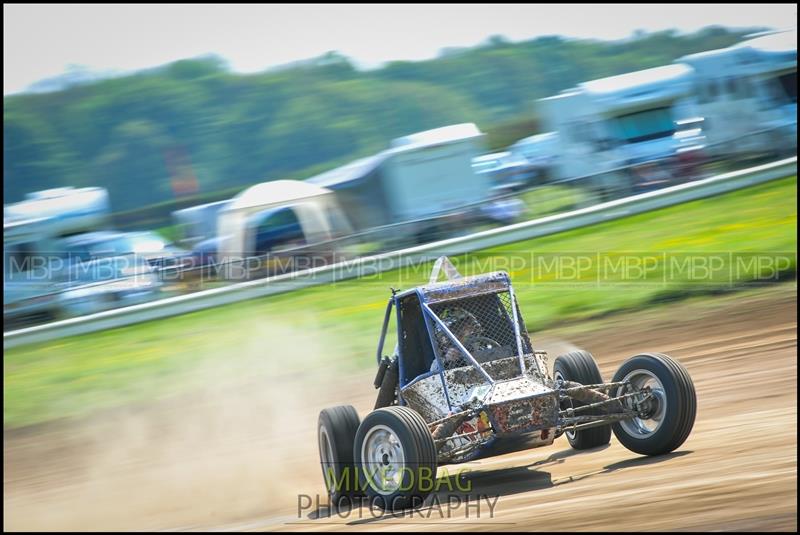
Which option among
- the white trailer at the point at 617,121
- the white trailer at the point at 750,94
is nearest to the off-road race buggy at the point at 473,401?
the white trailer at the point at 617,121

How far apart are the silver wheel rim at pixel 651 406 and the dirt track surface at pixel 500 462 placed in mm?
210

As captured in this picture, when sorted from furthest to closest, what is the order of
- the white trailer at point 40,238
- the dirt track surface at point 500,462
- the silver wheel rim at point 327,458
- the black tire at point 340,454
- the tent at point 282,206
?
the tent at point 282,206 → the white trailer at point 40,238 → the silver wheel rim at point 327,458 → the black tire at point 340,454 → the dirt track surface at point 500,462

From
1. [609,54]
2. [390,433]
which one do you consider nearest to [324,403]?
[390,433]

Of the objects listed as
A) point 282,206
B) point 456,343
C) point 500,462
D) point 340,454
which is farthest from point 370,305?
point 456,343

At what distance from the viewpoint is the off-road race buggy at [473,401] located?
22.0 ft

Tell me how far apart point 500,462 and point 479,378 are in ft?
5.57

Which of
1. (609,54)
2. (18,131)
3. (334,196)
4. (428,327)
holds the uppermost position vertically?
(609,54)

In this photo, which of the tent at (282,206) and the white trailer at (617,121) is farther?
the white trailer at (617,121)

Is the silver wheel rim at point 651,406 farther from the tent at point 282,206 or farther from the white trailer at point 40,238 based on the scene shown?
the white trailer at point 40,238

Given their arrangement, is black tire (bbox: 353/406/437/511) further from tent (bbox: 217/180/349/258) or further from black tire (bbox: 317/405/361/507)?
tent (bbox: 217/180/349/258)

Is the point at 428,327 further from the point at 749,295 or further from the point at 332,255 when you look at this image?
the point at 332,255

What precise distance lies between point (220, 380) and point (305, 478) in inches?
210

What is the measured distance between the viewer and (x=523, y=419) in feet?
22.0

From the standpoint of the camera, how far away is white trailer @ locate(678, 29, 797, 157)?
62.8 ft
